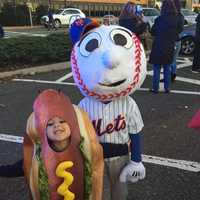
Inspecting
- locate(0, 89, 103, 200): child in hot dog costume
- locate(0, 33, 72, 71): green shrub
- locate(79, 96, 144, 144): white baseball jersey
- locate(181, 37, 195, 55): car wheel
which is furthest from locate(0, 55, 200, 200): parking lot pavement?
locate(181, 37, 195, 55): car wheel

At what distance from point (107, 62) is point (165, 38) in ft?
17.4

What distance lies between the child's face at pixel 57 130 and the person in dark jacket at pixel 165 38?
18.0 feet

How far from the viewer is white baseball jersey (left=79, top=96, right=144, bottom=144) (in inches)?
105

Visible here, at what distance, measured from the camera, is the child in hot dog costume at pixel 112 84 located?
2.52 m

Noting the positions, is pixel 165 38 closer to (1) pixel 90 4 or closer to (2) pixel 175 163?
(2) pixel 175 163

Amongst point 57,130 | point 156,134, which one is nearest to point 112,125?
point 57,130

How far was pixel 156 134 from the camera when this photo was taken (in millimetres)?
5332

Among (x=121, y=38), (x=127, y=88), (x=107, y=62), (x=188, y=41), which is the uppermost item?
(x=121, y=38)

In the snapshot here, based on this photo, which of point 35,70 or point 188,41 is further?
point 188,41

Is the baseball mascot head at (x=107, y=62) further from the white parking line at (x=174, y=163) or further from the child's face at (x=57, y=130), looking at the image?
the white parking line at (x=174, y=163)

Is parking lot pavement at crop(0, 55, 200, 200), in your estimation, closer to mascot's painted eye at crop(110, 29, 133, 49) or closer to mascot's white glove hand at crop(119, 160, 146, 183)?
mascot's white glove hand at crop(119, 160, 146, 183)

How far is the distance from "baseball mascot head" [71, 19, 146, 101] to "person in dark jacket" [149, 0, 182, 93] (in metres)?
5.00

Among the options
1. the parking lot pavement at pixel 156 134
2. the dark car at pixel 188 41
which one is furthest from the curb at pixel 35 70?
the dark car at pixel 188 41

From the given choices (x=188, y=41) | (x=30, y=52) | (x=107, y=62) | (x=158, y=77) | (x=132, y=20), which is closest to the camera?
(x=107, y=62)
